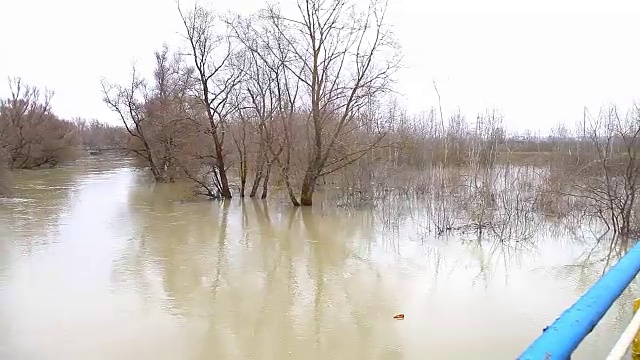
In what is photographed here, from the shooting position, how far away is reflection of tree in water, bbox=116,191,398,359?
519 centimetres

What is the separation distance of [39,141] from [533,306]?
128ft

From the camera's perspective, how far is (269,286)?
7.16m

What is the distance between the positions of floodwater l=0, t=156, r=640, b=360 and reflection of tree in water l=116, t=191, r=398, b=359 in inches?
1.1

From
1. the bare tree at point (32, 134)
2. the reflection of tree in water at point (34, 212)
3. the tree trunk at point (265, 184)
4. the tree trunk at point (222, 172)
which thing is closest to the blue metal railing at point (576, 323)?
the reflection of tree in water at point (34, 212)

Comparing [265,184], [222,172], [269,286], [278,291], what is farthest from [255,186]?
[278,291]

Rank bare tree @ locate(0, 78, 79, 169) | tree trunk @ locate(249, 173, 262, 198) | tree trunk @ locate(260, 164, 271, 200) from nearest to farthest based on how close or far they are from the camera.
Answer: tree trunk @ locate(260, 164, 271, 200) → tree trunk @ locate(249, 173, 262, 198) → bare tree @ locate(0, 78, 79, 169)

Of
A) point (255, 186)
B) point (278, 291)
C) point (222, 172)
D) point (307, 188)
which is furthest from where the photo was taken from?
point (255, 186)

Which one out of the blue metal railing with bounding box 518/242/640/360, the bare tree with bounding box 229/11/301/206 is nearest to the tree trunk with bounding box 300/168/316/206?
the bare tree with bounding box 229/11/301/206

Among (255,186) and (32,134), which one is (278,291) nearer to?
(255,186)

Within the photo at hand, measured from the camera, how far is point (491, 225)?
36.8 feet

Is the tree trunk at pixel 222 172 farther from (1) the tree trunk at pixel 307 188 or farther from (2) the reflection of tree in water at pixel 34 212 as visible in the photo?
(2) the reflection of tree in water at pixel 34 212

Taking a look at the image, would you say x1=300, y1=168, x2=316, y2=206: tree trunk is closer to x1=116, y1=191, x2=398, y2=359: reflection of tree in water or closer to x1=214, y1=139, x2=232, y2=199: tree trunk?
x1=116, y1=191, x2=398, y2=359: reflection of tree in water

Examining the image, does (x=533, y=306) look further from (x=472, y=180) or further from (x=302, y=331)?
(x=472, y=180)

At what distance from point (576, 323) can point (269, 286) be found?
639cm
